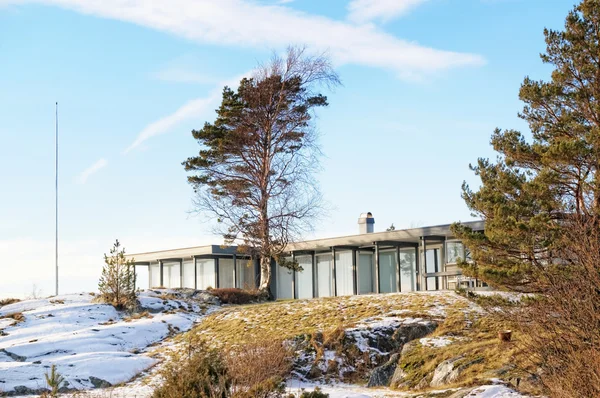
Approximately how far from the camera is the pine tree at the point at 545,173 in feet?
48.2

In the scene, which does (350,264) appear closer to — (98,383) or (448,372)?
(98,383)

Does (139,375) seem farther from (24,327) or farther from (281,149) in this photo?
(281,149)

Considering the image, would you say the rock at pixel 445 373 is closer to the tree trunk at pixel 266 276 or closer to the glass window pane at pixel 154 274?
the tree trunk at pixel 266 276

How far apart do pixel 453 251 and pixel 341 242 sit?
183 inches

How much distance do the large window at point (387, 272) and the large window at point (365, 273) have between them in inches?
26.8

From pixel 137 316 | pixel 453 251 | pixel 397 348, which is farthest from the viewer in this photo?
pixel 453 251

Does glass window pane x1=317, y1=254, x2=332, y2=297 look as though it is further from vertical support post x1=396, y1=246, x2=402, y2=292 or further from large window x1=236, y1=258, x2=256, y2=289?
large window x1=236, y1=258, x2=256, y2=289

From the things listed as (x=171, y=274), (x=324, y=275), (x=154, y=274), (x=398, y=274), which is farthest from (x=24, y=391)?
(x=154, y=274)

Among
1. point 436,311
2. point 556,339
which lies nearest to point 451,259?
point 436,311

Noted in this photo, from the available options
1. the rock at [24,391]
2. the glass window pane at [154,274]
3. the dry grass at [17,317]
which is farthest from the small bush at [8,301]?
the glass window pane at [154,274]

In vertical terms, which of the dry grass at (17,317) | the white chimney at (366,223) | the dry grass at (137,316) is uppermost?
the white chimney at (366,223)

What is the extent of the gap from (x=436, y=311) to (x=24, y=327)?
11537 mm

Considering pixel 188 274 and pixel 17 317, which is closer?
pixel 17 317

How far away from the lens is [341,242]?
29500 mm
